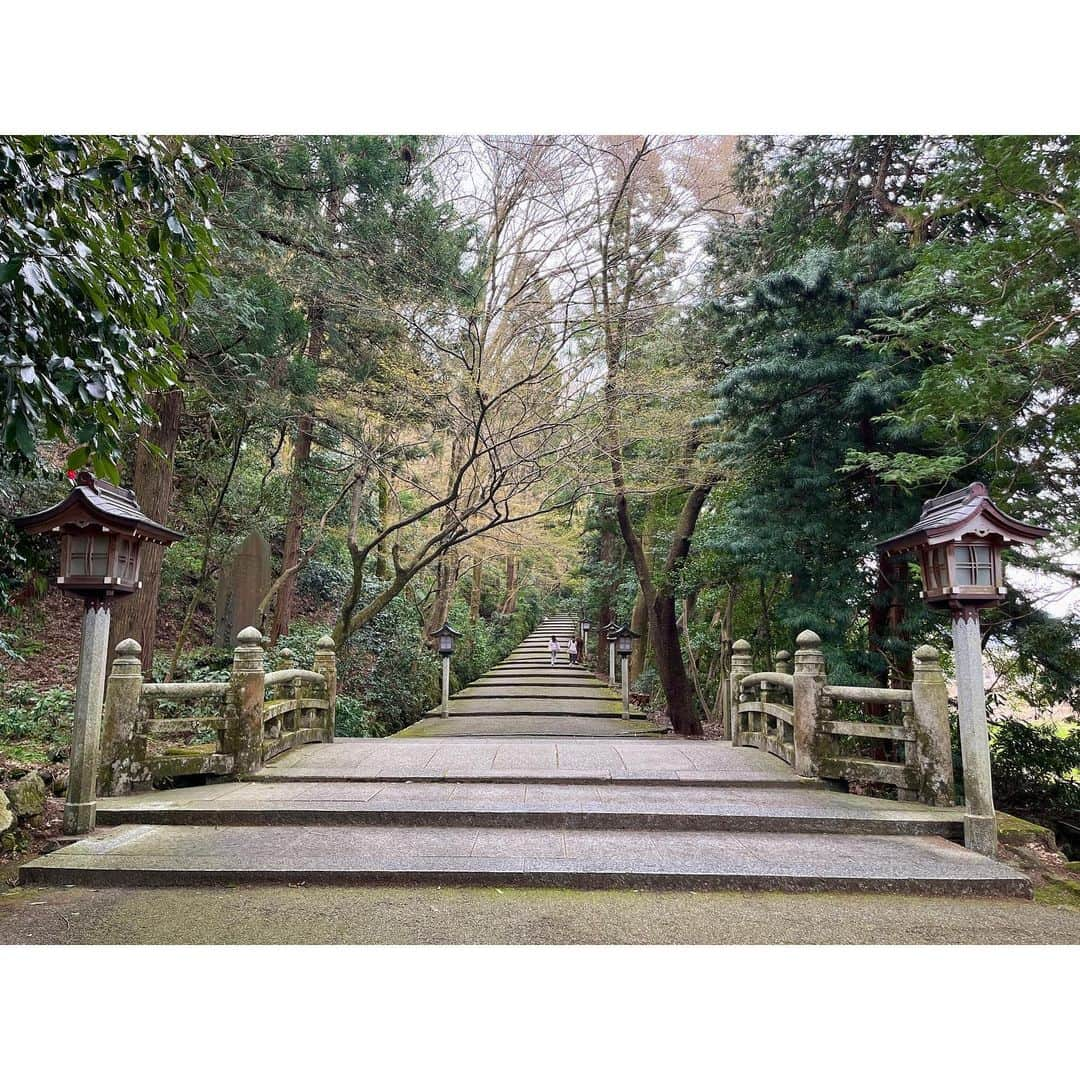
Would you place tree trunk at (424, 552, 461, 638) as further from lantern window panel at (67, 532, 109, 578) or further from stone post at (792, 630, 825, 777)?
lantern window panel at (67, 532, 109, 578)

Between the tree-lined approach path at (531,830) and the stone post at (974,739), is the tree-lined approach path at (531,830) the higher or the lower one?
the lower one

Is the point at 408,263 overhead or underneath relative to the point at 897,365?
overhead

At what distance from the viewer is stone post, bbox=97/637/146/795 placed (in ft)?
13.7

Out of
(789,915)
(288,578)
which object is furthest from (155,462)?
(789,915)

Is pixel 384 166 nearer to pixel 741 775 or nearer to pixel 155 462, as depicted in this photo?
pixel 155 462

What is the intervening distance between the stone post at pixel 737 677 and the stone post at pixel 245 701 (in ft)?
13.5

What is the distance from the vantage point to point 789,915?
2.96m

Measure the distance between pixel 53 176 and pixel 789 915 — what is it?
4.14 m

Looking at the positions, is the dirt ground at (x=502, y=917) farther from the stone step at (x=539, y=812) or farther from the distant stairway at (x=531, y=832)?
the stone step at (x=539, y=812)

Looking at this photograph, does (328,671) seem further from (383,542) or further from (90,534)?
(383,542)

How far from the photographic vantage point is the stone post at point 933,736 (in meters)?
4.15

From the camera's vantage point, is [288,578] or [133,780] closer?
[133,780]

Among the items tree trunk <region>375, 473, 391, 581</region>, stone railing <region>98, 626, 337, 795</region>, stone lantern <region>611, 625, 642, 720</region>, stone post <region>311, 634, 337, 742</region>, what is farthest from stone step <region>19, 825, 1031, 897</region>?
stone lantern <region>611, 625, 642, 720</region>

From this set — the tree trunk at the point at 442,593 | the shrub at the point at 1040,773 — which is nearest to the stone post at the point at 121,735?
the shrub at the point at 1040,773
